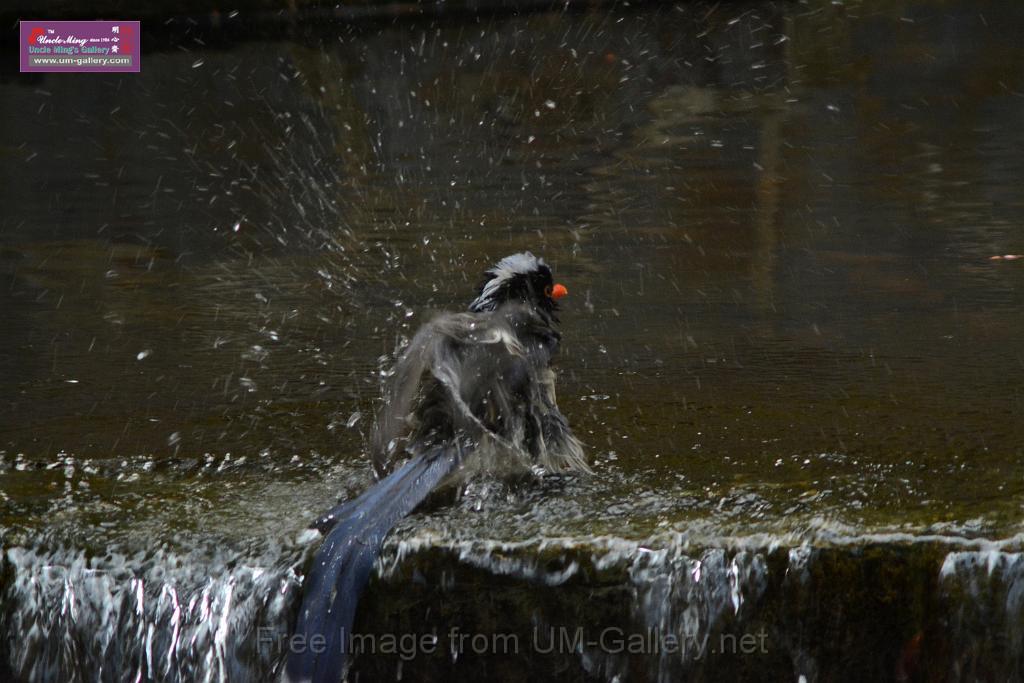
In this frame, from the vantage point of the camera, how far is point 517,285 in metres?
3.67

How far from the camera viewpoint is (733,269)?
7102mm

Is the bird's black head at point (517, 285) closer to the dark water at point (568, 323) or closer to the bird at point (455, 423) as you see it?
the bird at point (455, 423)

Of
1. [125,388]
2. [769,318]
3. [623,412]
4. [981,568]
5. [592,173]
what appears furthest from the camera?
[592,173]

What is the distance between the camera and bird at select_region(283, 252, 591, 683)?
2689mm

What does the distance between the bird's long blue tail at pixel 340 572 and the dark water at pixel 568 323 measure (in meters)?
0.06

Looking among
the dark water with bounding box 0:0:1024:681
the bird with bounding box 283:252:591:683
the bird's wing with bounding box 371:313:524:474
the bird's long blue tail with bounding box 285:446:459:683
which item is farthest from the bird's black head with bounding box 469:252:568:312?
the bird's long blue tail with bounding box 285:446:459:683

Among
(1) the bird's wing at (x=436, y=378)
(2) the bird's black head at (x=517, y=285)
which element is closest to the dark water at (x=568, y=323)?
(1) the bird's wing at (x=436, y=378)

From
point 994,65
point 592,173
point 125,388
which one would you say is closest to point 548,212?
point 592,173

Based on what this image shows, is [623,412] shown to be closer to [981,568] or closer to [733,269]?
[981,568]

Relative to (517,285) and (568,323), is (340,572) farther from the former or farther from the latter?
(568,323)

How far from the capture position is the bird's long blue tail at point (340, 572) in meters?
2.54

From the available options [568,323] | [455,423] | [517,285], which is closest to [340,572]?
[455,423]

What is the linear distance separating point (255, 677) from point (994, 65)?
9.05 metres

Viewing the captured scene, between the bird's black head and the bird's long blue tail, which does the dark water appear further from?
the bird's black head
